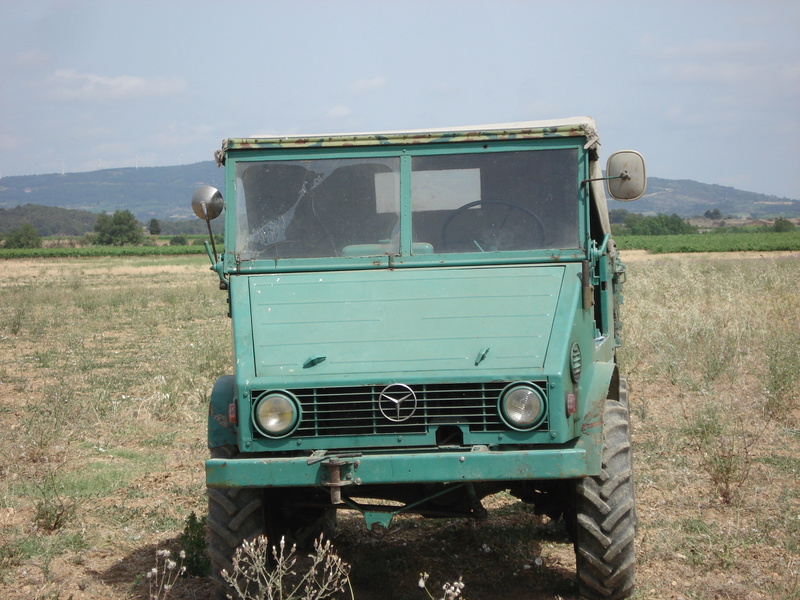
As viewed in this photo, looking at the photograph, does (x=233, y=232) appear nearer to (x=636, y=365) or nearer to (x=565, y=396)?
(x=565, y=396)

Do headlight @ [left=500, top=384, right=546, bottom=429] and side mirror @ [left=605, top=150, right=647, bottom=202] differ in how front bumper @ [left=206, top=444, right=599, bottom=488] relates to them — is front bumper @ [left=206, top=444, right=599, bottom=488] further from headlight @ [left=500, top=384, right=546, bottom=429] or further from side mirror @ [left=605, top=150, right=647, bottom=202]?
side mirror @ [left=605, top=150, right=647, bottom=202]

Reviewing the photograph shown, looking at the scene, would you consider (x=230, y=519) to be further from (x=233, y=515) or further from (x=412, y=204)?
(x=412, y=204)

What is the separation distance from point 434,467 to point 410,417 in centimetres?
29

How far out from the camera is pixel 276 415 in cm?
452

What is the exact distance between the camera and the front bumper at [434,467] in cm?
430

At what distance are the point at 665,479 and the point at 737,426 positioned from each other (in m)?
1.45

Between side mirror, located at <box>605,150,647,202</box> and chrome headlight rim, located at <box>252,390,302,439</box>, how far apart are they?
228 centimetres

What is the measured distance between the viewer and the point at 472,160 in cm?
561

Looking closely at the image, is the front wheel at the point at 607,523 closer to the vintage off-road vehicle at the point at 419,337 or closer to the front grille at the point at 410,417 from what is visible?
the vintage off-road vehicle at the point at 419,337

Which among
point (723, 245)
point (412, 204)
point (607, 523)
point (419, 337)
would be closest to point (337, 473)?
point (419, 337)

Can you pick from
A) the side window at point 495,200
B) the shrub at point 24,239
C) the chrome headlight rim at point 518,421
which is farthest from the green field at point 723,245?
the shrub at point 24,239

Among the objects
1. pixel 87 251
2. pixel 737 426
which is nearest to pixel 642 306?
pixel 737 426

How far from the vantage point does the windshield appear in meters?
5.52

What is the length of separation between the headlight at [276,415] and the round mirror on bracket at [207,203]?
1488 mm
